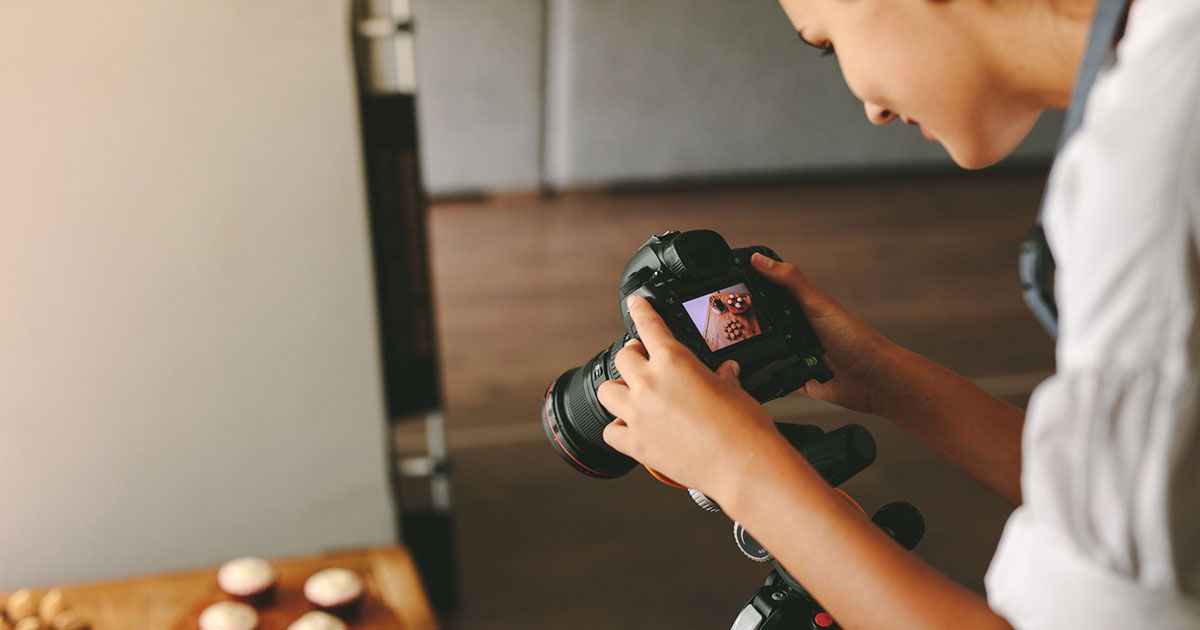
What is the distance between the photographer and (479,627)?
1.57 metres

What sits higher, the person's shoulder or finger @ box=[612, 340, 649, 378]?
the person's shoulder

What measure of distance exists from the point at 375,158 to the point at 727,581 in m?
0.87

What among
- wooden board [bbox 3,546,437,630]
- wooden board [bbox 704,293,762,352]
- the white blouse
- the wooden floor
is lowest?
the wooden floor

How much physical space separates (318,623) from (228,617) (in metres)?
0.10

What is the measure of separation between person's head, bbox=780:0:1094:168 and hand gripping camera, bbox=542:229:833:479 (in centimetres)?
14

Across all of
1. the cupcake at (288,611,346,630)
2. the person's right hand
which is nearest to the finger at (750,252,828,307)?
the person's right hand

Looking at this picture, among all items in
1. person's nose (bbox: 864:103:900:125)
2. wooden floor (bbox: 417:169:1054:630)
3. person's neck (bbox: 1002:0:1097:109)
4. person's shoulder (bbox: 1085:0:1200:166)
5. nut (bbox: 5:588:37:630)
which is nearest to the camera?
person's shoulder (bbox: 1085:0:1200:166)

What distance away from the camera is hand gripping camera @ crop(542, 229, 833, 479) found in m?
0.60

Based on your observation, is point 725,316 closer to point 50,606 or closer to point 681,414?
point 681,414

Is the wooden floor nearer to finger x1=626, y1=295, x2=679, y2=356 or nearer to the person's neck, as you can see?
finger x1=626, y1=295, x2=679, y2=356

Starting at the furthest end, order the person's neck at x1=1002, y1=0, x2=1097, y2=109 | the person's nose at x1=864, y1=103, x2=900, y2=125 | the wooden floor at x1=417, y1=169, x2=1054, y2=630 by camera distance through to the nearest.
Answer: the wooden floor at x1=417, y1=169, x2=1054, y2=630, the person's nose at x1=864, y1=103, x2=900, y2=125, the person's neck at x1=1002, y1=0, x2=1097, y2=109

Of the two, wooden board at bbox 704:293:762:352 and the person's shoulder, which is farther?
wooden board at bbox 704:293:762:352

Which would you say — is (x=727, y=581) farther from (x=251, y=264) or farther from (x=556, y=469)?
(x=251, y=264)

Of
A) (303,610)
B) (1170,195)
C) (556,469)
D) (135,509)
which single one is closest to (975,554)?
(1170,195)
